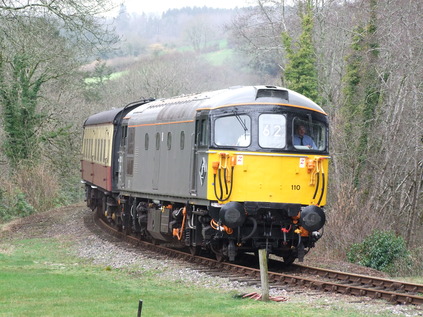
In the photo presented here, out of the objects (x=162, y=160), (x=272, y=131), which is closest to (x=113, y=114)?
(x=162, y=160)

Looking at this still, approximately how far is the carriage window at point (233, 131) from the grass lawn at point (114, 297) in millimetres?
2852

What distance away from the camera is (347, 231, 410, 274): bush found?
69.4 ft

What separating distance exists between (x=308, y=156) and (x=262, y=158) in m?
0.99

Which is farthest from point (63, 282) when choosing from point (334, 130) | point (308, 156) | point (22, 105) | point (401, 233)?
point (22, 105)

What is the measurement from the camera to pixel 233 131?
15.7 m

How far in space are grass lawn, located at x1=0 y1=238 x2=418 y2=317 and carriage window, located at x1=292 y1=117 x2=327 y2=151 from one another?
3617 millimetres

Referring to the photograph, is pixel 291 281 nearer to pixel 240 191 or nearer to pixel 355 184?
pixel 240 191

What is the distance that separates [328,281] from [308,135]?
3.03m

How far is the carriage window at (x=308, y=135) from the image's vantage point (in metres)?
15.9

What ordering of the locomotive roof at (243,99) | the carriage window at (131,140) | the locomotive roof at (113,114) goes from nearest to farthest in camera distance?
the locomotive roof at (243,99) → the carriage window at (131,140) → the locomotive roof at (113,114)

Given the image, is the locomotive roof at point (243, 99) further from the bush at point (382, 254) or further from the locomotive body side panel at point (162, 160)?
the bush at point (382, 254)

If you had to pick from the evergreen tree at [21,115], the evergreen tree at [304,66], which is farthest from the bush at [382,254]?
the evergreen tree at [21,115]

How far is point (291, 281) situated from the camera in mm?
14422

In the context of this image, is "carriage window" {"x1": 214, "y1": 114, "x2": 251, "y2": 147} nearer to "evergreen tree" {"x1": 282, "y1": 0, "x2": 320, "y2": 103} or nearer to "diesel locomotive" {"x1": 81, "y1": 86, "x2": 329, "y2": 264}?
"diesel locomotive" {"x1": 81, "y1": 86, "x2": 329, "y2": 264}
